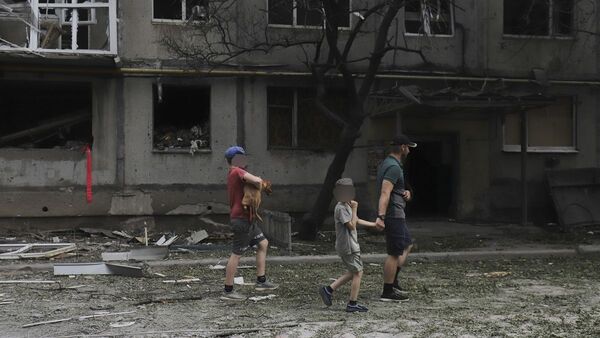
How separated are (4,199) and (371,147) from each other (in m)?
8.34

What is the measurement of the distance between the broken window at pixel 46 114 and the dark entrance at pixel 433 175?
8142 millimetres

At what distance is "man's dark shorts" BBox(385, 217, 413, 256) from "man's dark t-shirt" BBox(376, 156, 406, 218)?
0.23 feet

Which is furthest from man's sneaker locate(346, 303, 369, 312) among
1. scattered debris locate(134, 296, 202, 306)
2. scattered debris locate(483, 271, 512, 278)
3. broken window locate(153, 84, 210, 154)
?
broken window locate(153, 84, 210, 154)

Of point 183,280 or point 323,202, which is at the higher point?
point 323,202

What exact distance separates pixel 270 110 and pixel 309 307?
27.0 ft

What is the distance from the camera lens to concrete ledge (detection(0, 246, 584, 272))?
938 cm

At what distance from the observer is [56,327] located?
5.81 m

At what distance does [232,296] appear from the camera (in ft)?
23.4

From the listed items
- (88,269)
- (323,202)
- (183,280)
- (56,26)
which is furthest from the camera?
(56,26)

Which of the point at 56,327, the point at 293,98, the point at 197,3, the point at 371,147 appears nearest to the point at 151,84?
the point at 197,3

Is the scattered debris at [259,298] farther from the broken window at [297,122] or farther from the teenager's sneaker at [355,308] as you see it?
the broken window at [297,122]

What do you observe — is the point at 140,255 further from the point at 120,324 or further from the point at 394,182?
the point at 394,182

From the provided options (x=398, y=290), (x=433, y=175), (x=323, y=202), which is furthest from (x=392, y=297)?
(x=433, y=175)

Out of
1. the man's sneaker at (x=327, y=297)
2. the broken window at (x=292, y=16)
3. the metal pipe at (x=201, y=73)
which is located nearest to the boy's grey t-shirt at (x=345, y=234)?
the man's sneaker at (x=327, y=297)
